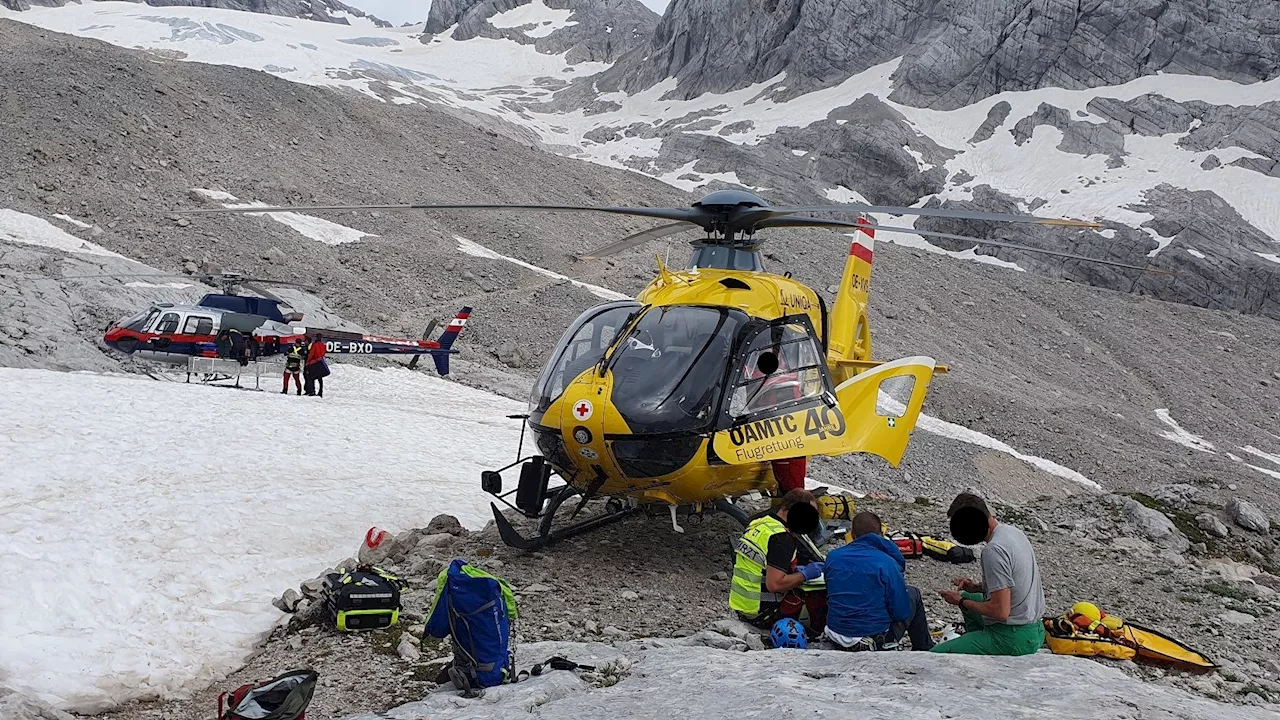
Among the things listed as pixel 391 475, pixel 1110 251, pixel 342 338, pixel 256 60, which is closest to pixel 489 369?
pixel 342 338

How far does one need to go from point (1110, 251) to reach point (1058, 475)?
1278 inches

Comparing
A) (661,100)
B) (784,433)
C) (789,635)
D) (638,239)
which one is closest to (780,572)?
(789,635)

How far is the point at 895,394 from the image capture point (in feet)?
29.5

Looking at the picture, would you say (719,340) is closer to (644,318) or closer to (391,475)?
(644,318)

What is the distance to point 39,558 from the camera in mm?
7359

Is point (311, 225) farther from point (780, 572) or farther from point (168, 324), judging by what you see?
point (780, 572)

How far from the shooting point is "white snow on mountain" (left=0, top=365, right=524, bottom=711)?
6.33 metres

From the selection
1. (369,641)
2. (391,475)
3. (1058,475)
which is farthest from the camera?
(1058,475)

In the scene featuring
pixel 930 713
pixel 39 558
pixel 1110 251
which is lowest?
pixel 39 558

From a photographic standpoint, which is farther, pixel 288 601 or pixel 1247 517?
pixel 1247 517

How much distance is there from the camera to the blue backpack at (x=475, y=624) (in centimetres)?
499

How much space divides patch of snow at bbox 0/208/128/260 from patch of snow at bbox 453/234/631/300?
1299 centimetres

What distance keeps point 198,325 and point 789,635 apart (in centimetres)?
1723

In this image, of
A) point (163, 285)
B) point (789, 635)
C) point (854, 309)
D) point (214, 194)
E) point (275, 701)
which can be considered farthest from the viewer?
point (214, 194)
